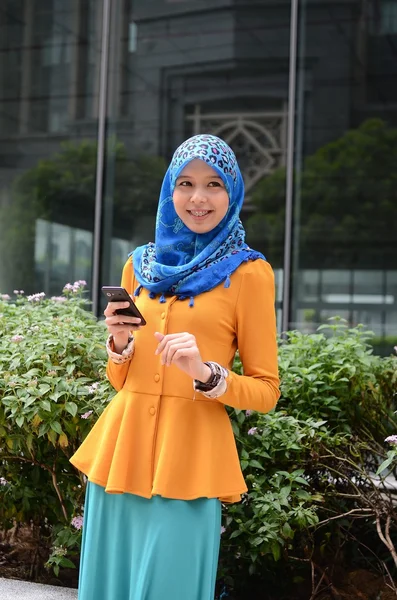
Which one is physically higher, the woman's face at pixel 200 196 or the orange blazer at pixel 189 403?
the woman's face at pixel 200 196

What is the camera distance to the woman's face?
1934mm

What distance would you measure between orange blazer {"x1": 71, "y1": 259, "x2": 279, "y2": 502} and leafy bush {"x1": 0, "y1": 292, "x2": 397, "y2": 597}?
0.94 metres

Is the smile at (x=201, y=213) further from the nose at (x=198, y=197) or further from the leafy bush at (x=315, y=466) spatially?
the leafy bush at (x=315, y=466)

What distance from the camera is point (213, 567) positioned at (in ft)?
6.24

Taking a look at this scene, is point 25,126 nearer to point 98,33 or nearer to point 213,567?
point 98,33

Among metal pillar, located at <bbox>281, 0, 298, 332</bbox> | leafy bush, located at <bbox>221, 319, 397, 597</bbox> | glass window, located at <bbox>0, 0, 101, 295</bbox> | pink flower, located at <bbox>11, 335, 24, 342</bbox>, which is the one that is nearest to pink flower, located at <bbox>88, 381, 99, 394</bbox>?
pink flower, located at <bbox>11, 335, 24, 342</bbox>

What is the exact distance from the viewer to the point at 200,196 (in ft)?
6.30

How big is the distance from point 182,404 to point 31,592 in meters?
1.48

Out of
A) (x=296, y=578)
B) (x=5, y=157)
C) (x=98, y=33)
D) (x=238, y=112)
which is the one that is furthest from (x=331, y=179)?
(x=296, y=578)

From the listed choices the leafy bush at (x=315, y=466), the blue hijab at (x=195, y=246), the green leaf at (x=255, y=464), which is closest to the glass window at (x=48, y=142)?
the leafy bush at (x=315, y=466)

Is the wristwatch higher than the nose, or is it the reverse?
the nose

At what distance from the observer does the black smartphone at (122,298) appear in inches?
71.0

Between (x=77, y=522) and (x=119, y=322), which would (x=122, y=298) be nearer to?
(x=119, y=322)

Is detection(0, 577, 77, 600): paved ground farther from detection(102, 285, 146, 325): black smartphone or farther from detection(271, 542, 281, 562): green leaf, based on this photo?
detection(102, 285, 146, 325): black smartphone
